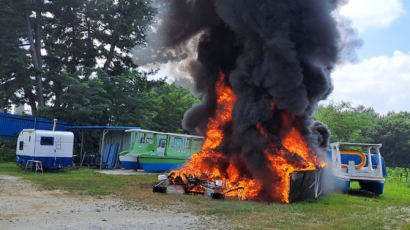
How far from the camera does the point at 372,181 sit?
49.0 ft

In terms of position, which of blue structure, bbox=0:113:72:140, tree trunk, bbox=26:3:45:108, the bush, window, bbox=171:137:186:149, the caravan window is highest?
tree trunk, bbox=26:3:45:108

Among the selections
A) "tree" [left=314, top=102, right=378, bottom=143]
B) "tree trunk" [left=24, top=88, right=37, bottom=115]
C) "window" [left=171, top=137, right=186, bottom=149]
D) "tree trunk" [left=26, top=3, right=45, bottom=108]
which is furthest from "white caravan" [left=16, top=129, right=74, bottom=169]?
"tree" [left=314, top=102, right=378, bottom=143]

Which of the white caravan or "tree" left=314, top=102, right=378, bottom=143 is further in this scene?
"tree" left=314, top=102, right=378, bottom=143

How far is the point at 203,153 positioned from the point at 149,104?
58.5ft

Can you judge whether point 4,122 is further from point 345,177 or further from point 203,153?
point 345,177

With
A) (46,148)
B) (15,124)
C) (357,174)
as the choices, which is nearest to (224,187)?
(357,174)

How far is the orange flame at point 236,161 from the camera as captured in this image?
40.1 feet

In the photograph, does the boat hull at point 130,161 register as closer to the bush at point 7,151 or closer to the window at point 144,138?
the window at point 144,138

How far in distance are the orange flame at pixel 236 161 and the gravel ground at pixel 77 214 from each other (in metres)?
3.82

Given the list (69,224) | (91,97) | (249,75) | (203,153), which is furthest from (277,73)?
(91,97)

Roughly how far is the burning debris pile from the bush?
1527 cm

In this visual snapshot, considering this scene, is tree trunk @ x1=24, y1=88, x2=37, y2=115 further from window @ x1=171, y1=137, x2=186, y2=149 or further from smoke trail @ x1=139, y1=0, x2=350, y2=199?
smoke trail @ x1=139, y1=0, x2=350, y2=199

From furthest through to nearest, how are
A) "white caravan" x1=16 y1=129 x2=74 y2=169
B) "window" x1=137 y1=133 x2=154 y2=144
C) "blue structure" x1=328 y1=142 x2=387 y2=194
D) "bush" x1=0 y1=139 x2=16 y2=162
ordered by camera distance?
"window" x1=137 y1=133 x2=154 y2=144, "bush" x1=0 y1=139 x2=16 y2=162, "white caravan" x1=16 y1=129 x2=74 y2=169, "blue structure" x1=328 y1=142 x2=387 y2=194

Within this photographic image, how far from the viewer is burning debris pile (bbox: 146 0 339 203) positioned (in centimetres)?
1259
